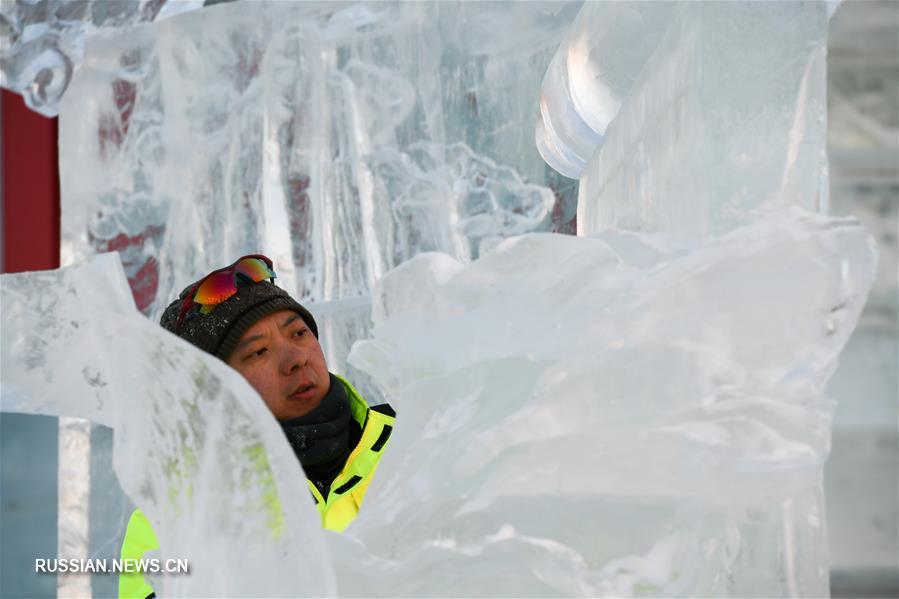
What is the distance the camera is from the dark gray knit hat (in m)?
1.52

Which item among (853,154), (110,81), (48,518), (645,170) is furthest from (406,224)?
(48,518)

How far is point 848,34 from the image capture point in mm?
3070

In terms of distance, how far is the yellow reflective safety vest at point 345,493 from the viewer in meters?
1.27

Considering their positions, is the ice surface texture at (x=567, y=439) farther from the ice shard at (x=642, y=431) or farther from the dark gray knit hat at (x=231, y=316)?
the dark gray knit hat at (x=231, y=316)

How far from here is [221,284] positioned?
1.57 metres

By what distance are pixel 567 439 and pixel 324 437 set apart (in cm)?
65

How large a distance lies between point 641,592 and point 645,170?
1.41 feet

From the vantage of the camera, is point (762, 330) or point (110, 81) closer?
point (762, 330)

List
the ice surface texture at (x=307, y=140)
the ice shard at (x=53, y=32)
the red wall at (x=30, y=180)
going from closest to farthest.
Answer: the ice surface texture at (x=307, y=140) < the ice shard at (x=53, y=32) < the red wall at (x=30, y=180)

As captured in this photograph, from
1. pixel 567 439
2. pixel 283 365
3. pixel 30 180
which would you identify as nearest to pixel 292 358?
pixel 283 365

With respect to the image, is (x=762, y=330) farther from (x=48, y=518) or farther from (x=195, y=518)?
(x=48, y=518)

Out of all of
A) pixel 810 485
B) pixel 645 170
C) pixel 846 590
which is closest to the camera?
pixel 810 485

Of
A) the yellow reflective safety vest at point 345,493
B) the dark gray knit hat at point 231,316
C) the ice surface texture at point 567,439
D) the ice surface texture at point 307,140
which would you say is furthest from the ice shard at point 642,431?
the ice surface texture at point 307,140

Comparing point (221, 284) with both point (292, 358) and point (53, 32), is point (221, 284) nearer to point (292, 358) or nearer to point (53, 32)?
point (292, 358)
